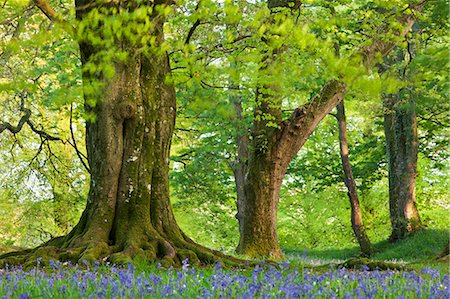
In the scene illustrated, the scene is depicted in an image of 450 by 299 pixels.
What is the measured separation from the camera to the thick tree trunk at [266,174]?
14.0 metres

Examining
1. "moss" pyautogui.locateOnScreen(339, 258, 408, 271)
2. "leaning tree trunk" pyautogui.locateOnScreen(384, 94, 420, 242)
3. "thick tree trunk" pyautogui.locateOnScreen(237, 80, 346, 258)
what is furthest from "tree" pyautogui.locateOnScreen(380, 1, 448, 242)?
"moss" pyautogui.locateOnScreen(339, 258, 408, 271)

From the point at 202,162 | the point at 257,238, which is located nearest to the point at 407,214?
the point at 202,162

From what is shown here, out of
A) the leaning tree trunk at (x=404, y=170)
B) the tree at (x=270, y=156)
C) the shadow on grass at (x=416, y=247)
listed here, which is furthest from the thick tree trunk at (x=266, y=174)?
the leaning tree trunk at (x=404, y=170)

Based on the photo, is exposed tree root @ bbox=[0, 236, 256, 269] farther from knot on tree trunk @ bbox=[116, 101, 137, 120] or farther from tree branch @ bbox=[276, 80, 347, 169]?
tree branch @ bbox=[276, 80, 347, 169]

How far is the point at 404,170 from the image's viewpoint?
2159 centimetres

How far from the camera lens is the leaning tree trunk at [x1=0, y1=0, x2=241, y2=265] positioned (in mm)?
9453

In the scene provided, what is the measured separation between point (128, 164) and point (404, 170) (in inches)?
568

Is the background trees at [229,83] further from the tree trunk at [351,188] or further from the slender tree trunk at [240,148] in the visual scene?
the tree trunk at [351,188]

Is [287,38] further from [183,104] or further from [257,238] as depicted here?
[183,104]

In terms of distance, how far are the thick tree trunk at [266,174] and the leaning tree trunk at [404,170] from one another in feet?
25.6

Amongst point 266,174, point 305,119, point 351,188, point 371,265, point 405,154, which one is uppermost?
point 405,154

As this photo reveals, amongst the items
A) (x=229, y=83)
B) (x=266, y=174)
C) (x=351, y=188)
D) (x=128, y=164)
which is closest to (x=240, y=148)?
(x=229, y=83)

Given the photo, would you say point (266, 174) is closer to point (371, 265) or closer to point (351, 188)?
point (371, 265)

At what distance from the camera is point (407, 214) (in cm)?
2128
